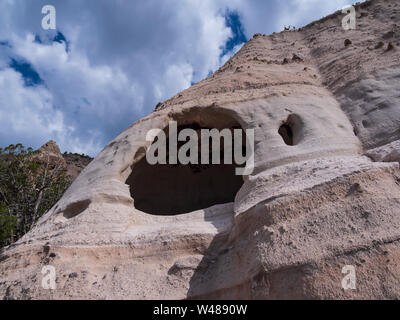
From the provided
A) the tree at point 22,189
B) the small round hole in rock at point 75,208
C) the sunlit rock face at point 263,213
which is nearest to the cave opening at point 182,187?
the sunlit rock face at point 263,213

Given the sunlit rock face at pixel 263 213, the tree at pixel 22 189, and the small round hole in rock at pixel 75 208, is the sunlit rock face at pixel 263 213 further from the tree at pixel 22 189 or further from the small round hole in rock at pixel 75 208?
the tree at pixel 22 189

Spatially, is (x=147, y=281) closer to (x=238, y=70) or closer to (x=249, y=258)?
(x=249, y=258)

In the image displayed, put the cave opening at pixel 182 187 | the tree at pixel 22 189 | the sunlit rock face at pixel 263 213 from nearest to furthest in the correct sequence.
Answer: the sunlit rock face at pixel 263 213
the cave opening at pixel 182 187
the tree at pixel 22 189

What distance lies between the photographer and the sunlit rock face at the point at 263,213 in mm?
2730

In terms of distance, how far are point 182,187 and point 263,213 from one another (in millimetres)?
4538

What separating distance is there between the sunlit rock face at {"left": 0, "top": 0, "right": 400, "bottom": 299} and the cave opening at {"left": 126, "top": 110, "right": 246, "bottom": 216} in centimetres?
9

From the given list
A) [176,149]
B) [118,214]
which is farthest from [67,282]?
[176,149]

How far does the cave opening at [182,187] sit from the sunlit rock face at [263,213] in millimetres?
94

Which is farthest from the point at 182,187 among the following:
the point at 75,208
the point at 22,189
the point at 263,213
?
the point at 22,189

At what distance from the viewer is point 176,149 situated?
7059 mm
